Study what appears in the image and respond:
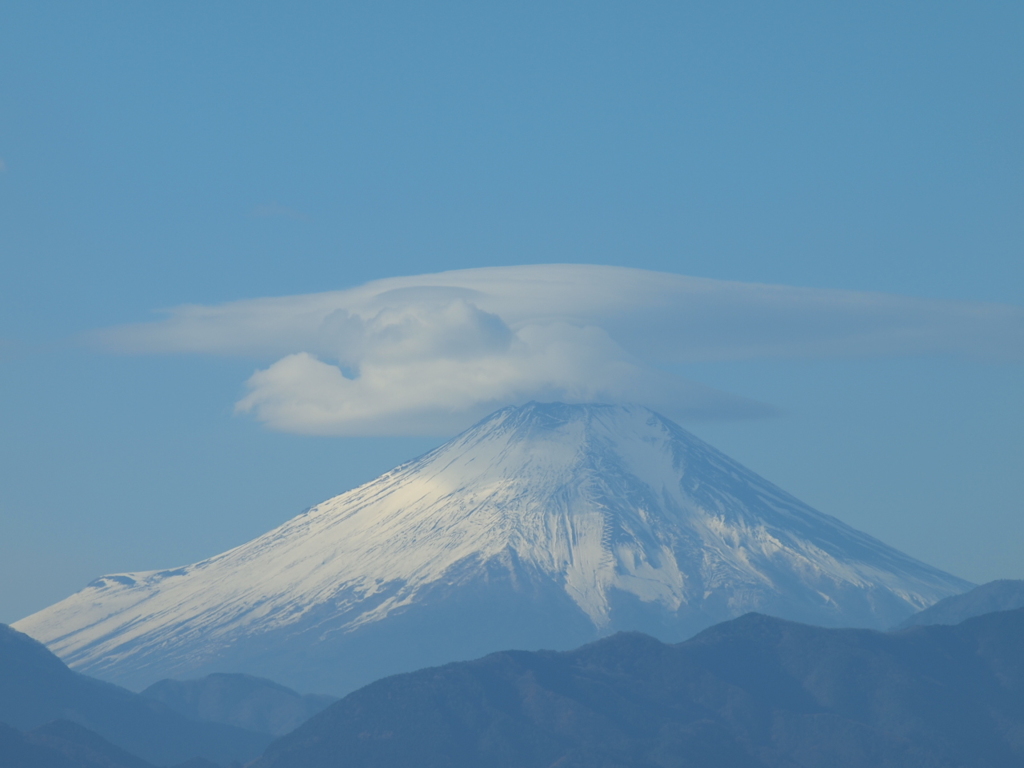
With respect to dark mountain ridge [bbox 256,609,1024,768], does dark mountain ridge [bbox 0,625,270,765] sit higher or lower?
higher

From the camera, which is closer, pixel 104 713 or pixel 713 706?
pixel 713 706

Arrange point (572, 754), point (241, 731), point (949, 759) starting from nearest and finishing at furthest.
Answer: point (572, 754) < point (949, 759) < point (241, 731)

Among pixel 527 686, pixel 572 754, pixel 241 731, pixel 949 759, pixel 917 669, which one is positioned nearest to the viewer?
pixel 572 754

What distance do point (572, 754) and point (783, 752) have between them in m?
19.2

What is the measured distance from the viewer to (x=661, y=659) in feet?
456

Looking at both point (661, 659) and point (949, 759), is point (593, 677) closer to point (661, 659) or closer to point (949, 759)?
point (661, 659)

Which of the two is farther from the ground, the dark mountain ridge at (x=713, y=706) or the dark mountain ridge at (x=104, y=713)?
the dark mountain ridge at (x=104, y=713)

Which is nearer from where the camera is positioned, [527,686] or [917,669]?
[527,686]

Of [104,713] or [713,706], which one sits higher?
[104,713]

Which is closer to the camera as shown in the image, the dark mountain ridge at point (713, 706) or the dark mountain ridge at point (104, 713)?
A: the dark mountain ridge at point (713, 706)

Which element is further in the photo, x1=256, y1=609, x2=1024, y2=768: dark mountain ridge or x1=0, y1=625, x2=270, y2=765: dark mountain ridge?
x1=0, y1=625, x2=270, y2=765: dark mountain ridge

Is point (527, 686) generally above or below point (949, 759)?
above

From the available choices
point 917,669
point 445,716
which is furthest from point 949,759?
point 445,716

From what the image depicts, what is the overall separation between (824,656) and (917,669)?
827cm
